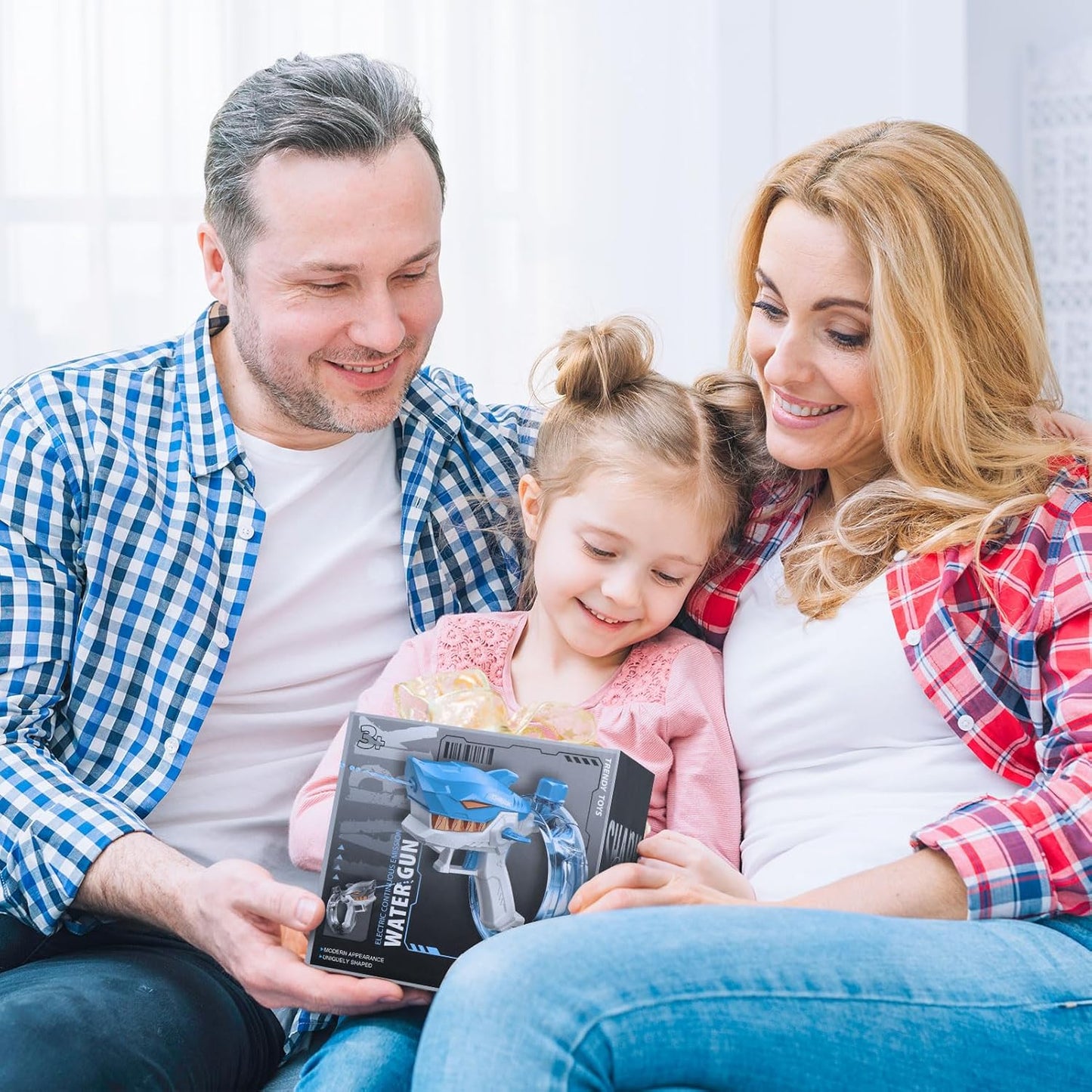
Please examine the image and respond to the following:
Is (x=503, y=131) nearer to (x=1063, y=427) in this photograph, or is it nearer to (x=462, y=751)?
(x=1063, y=427)

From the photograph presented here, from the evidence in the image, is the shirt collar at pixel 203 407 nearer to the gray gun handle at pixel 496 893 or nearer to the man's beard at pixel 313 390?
the man's beard at pixel 313 390

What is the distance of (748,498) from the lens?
158 centimetres

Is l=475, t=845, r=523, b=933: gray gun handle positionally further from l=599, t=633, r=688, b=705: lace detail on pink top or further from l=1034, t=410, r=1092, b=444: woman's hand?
l=1034, t=410, r=1092, b=444: woman's hand

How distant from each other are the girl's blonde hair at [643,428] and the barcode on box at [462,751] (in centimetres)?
44

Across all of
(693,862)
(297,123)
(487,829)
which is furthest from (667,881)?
(297,123)

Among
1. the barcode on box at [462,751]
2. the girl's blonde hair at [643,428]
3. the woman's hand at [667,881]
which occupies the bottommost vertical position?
the woman's hand at [667,881]

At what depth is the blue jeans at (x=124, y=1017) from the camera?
3.84 feet

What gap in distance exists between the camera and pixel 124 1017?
1.25m

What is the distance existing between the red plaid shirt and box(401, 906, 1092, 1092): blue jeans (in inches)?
4.2

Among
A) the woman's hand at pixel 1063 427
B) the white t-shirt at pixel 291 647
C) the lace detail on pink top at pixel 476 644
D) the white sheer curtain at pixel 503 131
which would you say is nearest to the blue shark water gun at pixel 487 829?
the lace detail on pink top at pixel 476 644

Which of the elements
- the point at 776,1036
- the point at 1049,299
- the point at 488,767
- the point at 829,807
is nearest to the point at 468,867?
the point at 488,767

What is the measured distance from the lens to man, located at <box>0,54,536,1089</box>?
139 cm

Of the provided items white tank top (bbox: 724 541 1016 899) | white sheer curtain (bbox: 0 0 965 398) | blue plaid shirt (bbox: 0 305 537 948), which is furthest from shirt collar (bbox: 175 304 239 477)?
white tank top (bbox: 724 541 1016 899)

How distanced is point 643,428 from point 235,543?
0.51 meters
